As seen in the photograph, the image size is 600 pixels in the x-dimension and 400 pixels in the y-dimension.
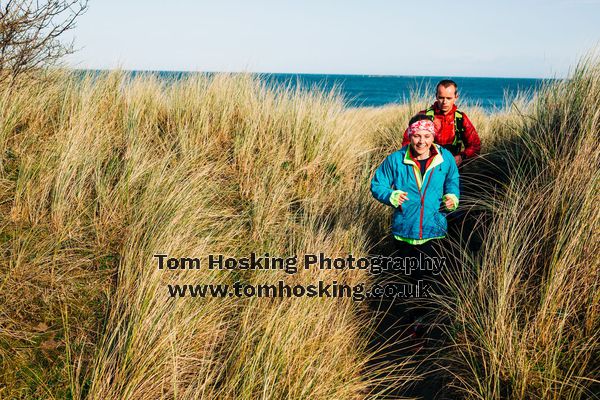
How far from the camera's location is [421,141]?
3.53m

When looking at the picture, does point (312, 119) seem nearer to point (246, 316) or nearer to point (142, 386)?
point (246, 316)

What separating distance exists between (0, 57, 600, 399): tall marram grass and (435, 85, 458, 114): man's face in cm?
80

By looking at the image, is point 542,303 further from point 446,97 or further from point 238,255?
point 446,97

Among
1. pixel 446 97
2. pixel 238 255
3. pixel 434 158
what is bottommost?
pixel 238 255

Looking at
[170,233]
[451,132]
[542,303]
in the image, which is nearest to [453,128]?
[451,132]

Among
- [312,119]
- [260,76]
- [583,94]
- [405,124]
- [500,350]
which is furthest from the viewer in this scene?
[405,124]

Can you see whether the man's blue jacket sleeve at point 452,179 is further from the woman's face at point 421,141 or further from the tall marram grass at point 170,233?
the tall marram grass at point 170,233

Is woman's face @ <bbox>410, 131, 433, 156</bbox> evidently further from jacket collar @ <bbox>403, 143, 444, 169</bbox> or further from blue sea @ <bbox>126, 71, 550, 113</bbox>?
blue sea @ <bbox>126, 71, 550, 113</bbox>

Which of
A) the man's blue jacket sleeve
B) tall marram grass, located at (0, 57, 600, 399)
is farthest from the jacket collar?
tall marram grass, located at (0, 57, 600, 399)

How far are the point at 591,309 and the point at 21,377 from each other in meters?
3.11

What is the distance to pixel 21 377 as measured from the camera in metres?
2.40

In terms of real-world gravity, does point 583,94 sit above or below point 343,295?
above

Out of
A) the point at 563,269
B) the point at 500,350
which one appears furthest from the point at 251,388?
the point at 563,269

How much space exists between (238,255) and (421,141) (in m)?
1.71
